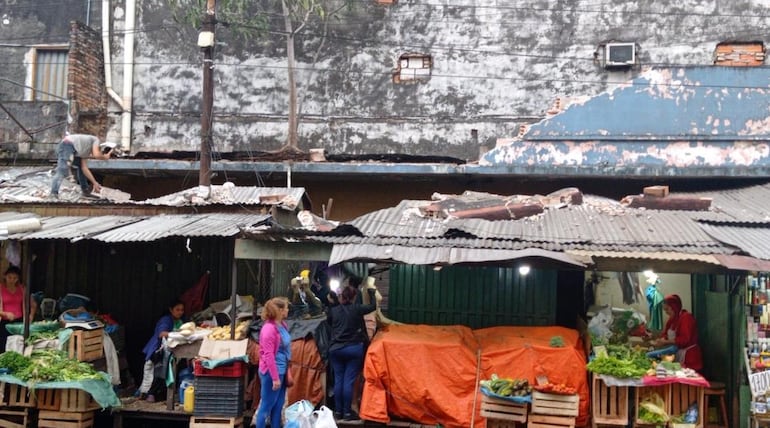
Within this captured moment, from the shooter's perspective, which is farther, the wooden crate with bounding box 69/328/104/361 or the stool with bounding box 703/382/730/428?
the wooden crate with bounding box 69/328/104/361

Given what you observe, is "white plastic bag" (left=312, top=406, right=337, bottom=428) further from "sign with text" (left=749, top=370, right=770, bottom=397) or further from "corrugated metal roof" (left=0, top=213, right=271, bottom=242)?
"sign with text" (left=749, top=370, right=770, bottom=397)

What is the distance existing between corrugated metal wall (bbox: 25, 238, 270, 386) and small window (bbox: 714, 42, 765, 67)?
421 inches

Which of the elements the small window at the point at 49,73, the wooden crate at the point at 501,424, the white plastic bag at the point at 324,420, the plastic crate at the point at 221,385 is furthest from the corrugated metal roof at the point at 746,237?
the small window at the point at 49,73

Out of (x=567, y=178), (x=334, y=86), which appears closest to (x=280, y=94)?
(x=334, y=86)

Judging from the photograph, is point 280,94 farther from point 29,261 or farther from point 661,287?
point 661,287

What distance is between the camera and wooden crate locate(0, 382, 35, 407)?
8.23 meters

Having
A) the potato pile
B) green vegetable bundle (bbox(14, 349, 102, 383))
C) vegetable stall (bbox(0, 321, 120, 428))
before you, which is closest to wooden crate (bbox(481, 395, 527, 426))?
the potato pile

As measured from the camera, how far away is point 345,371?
845 cm

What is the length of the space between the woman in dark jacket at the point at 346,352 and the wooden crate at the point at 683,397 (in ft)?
12.9

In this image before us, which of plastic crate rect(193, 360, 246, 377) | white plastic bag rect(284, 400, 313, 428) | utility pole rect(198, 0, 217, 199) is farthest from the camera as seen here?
utility pole rect(198, 0, 217, 199)

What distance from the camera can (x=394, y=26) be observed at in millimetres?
14578

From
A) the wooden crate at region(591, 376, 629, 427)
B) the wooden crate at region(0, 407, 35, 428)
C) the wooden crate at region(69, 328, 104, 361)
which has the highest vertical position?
the wooden crate at region(69, 328, 104, 361)

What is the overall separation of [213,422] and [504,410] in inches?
145

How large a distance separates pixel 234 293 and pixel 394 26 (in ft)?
28.2
